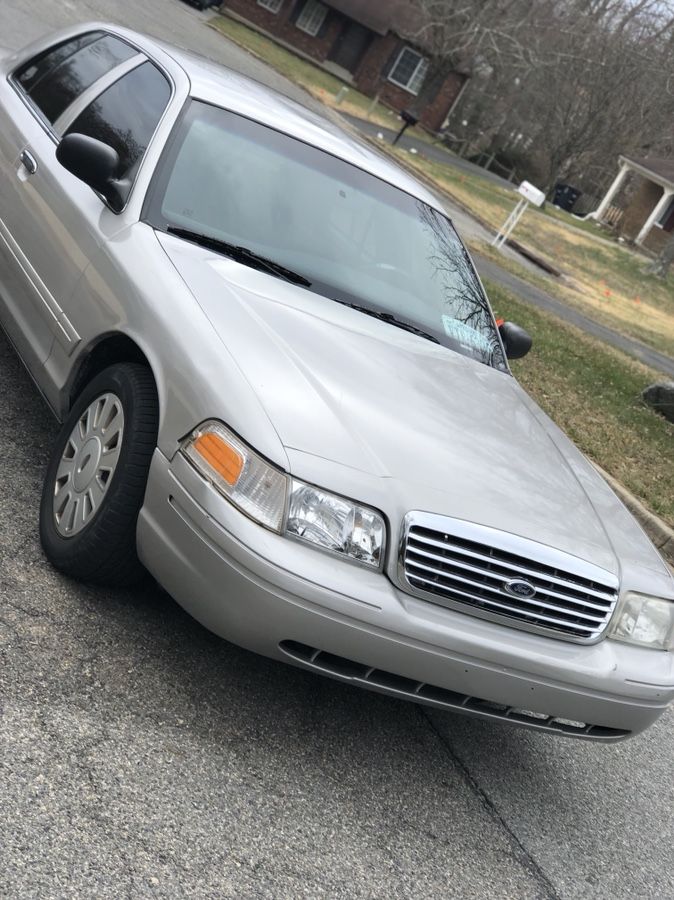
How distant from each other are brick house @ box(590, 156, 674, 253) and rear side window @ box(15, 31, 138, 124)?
39740mm

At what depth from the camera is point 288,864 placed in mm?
2738

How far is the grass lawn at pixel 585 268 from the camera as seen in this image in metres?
20.7

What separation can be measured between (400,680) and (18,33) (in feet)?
49.5

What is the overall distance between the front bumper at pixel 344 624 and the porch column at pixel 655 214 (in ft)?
140

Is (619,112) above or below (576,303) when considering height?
above

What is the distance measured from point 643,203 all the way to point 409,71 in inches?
483

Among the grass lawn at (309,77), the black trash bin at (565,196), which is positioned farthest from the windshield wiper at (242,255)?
the black trash bin at (565,196)

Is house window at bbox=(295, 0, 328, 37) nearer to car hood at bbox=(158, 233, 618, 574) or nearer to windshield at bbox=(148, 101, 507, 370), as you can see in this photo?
windshield at bbox=(148, 101, 507, 370)

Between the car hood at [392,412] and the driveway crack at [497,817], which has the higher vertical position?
the car hood at [392,412]

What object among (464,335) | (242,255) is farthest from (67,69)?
(464,335)

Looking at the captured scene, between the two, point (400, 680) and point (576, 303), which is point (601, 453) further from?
point (576, 303)

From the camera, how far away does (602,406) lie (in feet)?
32.6

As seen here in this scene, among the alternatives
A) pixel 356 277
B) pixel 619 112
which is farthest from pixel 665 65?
pixel 356 277

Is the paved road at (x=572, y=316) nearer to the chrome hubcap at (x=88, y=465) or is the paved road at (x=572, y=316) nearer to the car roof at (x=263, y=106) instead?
the car roof at (x=263, y=106)
